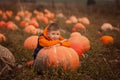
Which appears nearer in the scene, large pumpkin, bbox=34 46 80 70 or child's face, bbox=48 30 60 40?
large pumpkin, bbox=34 46 80 70

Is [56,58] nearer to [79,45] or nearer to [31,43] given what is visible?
[79,45]

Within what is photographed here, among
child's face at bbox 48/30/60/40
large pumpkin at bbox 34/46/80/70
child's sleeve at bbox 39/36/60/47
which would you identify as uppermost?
child's face at bbox 48/30/60/40

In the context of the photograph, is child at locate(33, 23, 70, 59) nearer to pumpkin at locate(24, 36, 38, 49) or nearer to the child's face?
the child's face

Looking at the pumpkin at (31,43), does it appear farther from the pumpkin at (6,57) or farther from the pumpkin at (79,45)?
Result: the pumpkin at (6,57)

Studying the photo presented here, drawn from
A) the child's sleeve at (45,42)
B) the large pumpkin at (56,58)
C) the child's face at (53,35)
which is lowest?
the large pumpkin at (56,58)

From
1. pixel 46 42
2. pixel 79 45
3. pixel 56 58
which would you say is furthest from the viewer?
pixel 79 45

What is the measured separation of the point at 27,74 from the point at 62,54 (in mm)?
748

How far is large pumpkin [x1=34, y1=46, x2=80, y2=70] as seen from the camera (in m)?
5.25

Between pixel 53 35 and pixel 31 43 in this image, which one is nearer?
pixel 53 35

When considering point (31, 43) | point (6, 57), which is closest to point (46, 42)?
point (6, 57)

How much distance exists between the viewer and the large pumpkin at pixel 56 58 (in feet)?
17.2

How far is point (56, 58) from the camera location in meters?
5.26

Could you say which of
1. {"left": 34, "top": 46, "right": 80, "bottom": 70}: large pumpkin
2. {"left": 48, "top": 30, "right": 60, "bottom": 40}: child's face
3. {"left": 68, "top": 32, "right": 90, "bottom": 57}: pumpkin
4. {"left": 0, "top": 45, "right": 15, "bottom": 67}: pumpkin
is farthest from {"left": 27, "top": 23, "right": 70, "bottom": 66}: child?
{"left": 68, "top": 32, "right": 90, "bottom": 57}: pumpkin

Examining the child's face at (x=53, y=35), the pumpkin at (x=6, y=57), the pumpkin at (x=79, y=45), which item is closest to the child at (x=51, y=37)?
the child's face at (x=53, y=35)
